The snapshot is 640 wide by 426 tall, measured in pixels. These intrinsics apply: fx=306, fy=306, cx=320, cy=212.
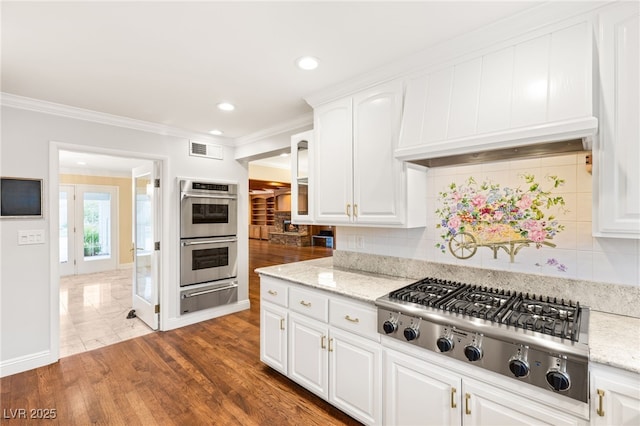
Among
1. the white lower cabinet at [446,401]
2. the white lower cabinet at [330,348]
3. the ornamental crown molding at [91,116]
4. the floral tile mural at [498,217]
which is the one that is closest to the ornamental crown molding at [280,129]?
the ornamental crown molding at [91,116]

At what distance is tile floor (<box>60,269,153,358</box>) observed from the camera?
3.46 meters

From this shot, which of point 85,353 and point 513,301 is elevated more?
point 513,301

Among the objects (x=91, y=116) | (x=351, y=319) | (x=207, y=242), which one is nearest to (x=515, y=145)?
A: (x=351, y=319)

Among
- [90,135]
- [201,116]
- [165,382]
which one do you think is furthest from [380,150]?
[90,135]

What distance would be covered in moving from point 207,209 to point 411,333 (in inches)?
124

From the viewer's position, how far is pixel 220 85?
2.52 metres

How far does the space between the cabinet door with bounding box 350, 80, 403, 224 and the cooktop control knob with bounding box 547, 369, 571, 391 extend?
46.2 inches

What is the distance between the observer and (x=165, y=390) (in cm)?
251

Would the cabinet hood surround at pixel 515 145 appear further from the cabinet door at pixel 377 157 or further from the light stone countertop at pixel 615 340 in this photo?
the light stone countertop at pixel 615 340

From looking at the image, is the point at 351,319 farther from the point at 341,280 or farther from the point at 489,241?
the point at 489,241

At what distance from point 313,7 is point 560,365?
2.01 metres

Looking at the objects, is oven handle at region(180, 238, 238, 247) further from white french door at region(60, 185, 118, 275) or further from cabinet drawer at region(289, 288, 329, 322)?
white french door at region(60, 185, 118, 275)

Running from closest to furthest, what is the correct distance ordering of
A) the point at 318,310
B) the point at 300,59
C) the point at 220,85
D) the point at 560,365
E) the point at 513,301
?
the point at 560,365
the point at 513,301
the point at 300,59
the point at 318,310
the point at 220,85

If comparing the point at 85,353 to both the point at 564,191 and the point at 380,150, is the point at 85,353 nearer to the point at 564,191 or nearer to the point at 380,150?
the point at 380,150
